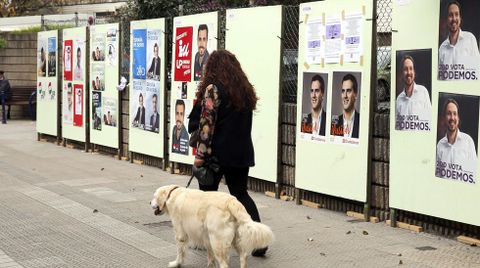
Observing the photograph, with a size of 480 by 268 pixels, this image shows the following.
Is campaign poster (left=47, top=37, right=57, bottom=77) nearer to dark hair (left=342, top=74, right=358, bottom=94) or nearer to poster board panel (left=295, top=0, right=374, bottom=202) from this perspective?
poster board panel (left=295, top=0, right=374, bottom=202)

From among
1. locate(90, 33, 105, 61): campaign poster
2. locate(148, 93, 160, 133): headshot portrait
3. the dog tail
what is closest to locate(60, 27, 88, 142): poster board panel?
locate(90, 33, 105, 61): campaign poster

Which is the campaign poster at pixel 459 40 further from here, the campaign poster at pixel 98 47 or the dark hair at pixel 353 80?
the campaign poster at pixel 98 47

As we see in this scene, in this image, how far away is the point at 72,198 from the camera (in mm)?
9219

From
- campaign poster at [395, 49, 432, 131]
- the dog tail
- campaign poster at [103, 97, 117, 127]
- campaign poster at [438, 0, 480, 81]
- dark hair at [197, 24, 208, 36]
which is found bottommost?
the dog tail

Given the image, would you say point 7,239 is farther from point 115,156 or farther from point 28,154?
point 28,154

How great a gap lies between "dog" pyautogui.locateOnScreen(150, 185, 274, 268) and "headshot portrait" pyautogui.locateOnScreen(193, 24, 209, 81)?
4561mm

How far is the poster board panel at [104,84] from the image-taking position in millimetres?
12867

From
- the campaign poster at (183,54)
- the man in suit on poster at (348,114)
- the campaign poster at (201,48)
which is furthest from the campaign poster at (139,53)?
the man in suit on poster at (348,114)

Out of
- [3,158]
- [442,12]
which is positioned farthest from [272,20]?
[3,158]

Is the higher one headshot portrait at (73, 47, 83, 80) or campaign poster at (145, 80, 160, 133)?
headshot portrait at (73, 47, 83, 80)

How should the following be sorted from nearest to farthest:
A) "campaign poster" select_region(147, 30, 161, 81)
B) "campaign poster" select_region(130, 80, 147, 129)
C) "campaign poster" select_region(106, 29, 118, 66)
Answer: "campaign poster" select_region(147, 30, 161, 81) → "campaign poster" select_region(130, 80, 147, 129) → "campaign poster" select_region(106, 29, 118, 66)

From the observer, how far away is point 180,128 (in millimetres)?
10836

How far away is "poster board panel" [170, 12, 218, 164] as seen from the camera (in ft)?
33.1

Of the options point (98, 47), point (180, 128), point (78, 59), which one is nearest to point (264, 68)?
point (180, 128)
